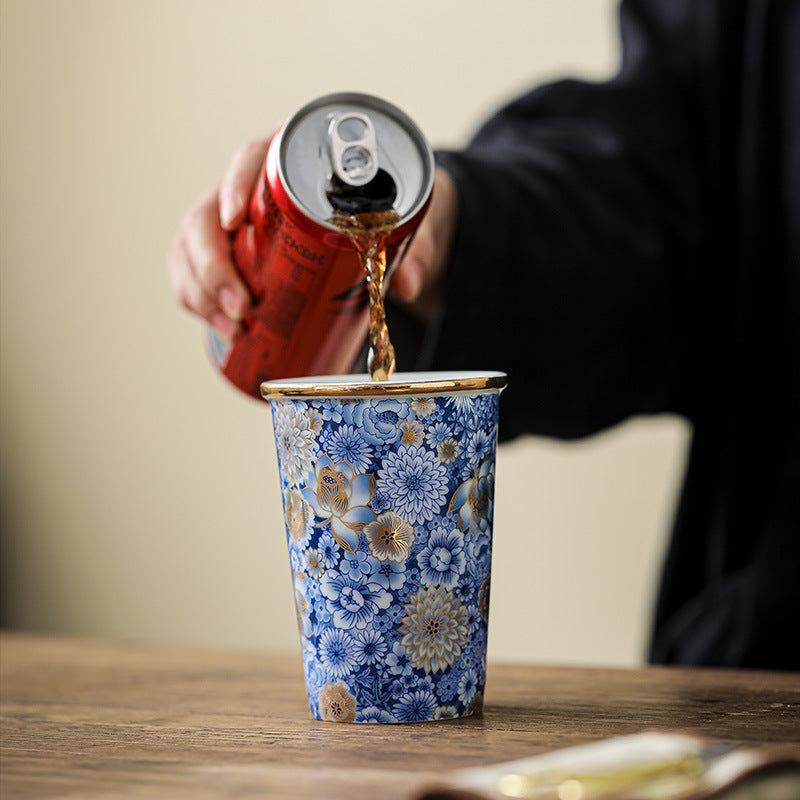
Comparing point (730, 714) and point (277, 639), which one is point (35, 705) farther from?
point (277, 639)

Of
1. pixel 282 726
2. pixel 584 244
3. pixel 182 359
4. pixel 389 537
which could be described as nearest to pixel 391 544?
pixel 389 537

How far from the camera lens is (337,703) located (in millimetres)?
501

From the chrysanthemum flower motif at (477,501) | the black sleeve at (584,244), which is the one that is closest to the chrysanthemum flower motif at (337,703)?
the chrysanthemum flower motif at (477,501)

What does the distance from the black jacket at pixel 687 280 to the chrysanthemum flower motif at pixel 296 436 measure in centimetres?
37

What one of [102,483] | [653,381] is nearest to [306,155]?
[653,381]

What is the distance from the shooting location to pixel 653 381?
98cm

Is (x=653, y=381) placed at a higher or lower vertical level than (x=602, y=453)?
higher

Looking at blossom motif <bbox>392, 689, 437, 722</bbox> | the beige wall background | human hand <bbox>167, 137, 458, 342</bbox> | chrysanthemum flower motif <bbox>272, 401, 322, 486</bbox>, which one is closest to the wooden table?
blossom motif <bbox>392, 689, 437, 722</bbox>

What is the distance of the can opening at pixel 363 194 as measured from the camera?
1.64ft

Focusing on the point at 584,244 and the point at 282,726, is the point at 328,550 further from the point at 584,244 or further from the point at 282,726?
the point at 584,244

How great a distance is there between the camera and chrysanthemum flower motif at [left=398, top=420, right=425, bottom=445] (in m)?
0.47

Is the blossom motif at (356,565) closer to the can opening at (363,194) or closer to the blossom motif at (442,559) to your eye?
the blossom motif at (442,559)

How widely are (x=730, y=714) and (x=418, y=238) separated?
39cm

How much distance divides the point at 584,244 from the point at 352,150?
1.51ft
